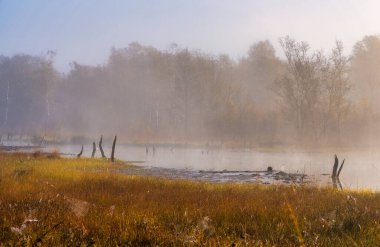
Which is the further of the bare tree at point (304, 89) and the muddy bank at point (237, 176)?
the bare tree at point (304, 89)

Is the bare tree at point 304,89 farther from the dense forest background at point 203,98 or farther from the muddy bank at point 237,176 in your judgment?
the muddy bank at point 237,176

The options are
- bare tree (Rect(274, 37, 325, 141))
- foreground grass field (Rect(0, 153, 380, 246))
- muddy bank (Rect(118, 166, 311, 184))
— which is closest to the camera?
foreground grass field (Rect(0, 153, 380, 246))

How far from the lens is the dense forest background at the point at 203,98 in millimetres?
59344

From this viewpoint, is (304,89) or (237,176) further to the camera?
(304,89)

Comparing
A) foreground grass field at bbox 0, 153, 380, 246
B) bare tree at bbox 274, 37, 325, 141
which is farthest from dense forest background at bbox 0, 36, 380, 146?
foreground grass field at bbox 0, 153, 380, 246

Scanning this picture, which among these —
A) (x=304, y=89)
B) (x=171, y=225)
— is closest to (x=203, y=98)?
(x=304, y=89)

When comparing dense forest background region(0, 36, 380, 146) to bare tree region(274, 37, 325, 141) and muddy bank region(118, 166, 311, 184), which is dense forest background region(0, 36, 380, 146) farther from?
muddy bank region(118, 166, 311, 184)

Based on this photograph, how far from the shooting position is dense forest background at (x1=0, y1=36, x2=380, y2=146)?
2336 inches

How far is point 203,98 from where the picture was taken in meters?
76.9

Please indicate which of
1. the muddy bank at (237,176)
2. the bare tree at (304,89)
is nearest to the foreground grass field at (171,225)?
the muddy bank at (237,176)

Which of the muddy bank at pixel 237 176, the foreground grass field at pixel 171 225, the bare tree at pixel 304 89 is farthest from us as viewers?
the bare tree at pixel 304 89

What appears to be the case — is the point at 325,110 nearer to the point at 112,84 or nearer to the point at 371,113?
the point at 371,113

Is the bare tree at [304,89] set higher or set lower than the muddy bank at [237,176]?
higher

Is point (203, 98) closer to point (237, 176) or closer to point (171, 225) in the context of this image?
point (237, 176)
